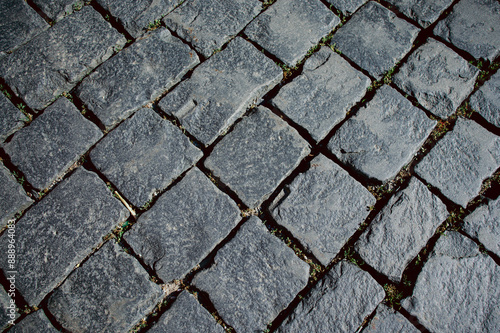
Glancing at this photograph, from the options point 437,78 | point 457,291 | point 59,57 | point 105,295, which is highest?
point 437,78

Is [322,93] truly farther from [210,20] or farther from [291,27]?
[210,20]

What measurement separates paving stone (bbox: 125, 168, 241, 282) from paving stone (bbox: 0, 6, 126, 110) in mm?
1160

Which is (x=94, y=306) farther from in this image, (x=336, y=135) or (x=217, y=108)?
(x=336, y=135)

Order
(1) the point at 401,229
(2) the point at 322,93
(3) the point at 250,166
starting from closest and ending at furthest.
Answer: (1) the point at 401,229 < (3) the point at 250,166 < (2) the point at 322,93

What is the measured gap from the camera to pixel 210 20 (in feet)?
9.01

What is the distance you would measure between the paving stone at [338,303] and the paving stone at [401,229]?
128 millimetres

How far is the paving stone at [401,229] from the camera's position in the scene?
2.15 m

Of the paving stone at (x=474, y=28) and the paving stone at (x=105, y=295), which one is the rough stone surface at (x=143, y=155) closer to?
the paving stone at (x=105, y=295)

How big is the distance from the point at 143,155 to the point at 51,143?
638 millimetres

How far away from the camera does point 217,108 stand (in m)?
2.48

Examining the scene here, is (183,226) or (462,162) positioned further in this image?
(462,162)

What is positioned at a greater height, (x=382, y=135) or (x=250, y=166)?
(x=382, y=135)

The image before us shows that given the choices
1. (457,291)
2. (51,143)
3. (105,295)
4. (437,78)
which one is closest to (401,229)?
(457,291)

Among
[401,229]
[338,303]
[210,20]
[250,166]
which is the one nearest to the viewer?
[338,303]
